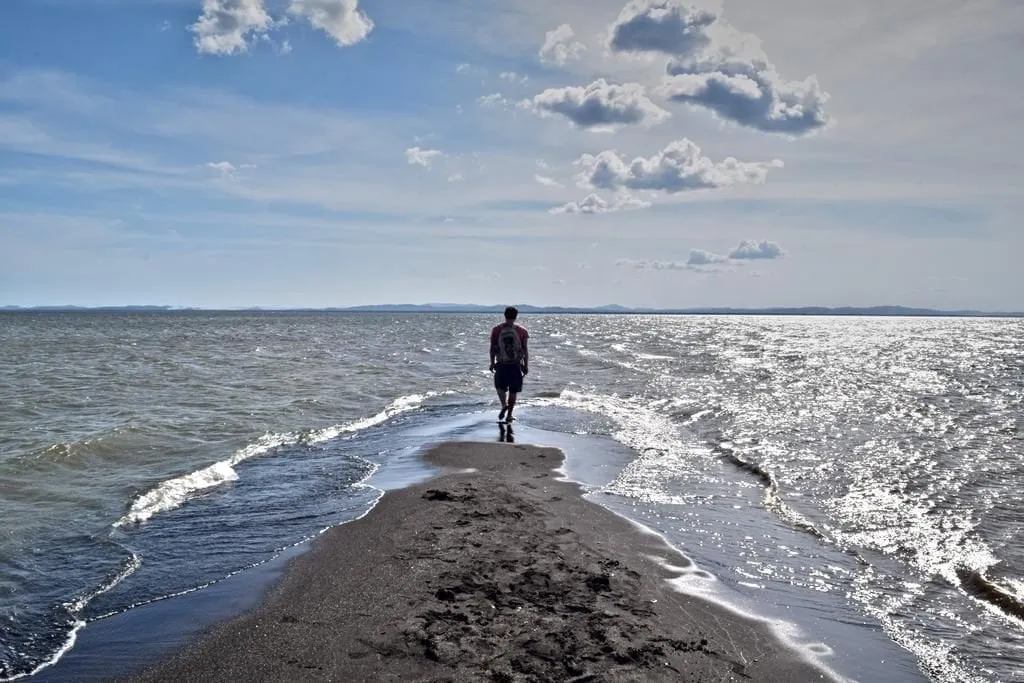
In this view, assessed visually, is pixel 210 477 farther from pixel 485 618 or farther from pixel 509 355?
pixel 485 618

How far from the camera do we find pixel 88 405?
18.3 meters

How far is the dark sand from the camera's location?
15.4ft

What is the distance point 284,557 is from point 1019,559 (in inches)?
316

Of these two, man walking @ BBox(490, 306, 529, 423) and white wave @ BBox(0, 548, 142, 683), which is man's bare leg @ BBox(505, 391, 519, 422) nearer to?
man walking @ BBox(490, 306, 529, 423)

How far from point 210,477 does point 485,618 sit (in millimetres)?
7114

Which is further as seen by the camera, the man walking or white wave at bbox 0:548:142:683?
the man walking

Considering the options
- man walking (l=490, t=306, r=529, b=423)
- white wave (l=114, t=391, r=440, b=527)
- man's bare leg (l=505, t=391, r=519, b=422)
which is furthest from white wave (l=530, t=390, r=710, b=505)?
white wave (l=114, t=391, r=440, b=527)

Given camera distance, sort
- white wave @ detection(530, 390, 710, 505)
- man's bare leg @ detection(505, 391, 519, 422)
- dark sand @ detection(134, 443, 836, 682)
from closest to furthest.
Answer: dark sand @ detection(134, 443, 836, 682)
white wave @ detection(530, 390, 710, 505)
man's bare leg @ detection(505, 391, 519, 422)

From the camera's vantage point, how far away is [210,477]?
10.9 meters

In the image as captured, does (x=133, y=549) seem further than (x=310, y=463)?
No

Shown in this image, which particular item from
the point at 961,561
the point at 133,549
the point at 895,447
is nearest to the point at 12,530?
the point at 133,549

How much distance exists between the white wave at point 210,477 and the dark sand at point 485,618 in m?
2.84

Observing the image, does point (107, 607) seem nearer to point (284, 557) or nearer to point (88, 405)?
point (284, 557)

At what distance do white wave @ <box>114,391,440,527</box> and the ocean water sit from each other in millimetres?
68
